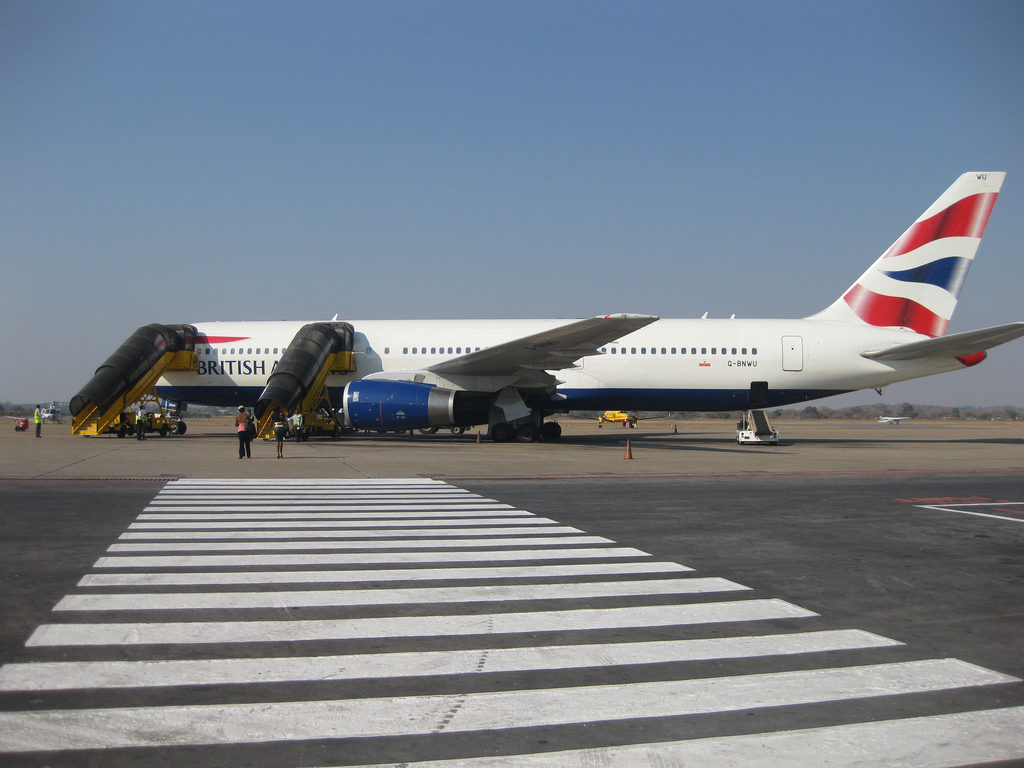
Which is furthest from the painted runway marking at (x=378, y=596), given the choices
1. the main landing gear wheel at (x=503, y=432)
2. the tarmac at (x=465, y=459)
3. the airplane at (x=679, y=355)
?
the main landing gear wheel at (x=503, y=432)

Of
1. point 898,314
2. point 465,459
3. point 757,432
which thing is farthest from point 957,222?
point 465,459

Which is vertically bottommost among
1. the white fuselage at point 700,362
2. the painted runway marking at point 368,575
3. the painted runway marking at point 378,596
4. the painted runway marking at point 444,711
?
the painted runway marking at point 444,711

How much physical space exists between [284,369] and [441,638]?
19.5 m

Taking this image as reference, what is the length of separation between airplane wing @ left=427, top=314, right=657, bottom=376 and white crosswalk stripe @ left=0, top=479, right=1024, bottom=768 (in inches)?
524

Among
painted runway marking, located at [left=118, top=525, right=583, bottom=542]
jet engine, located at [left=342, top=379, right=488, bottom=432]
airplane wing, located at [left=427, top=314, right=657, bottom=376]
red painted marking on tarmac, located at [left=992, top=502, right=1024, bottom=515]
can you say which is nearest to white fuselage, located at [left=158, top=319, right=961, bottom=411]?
airplane wing, located at [left=427, top=314, right=657, bottom=376]

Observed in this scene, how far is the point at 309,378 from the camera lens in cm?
2384

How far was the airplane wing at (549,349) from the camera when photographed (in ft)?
67.9

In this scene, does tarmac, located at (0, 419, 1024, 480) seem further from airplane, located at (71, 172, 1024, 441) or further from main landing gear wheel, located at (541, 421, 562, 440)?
airplane, located at (71, 172, 1024, 441)

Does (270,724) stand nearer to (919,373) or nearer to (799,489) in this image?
(799,489)

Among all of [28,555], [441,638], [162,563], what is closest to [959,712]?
[441,638]

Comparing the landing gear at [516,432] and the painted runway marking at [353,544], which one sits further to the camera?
the landing gear at [516,432]

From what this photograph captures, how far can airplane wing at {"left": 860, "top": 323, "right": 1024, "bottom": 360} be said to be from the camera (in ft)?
71.4

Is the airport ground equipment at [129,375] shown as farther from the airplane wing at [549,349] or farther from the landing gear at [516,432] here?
the landing gear at [516,432]

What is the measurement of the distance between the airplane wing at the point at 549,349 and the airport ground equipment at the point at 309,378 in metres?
3.52
